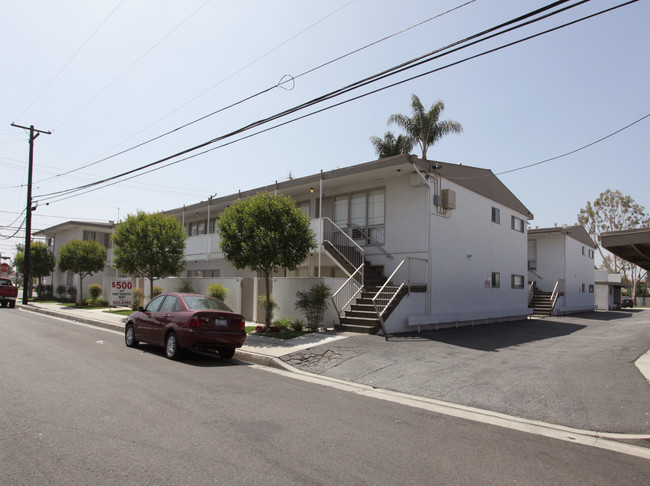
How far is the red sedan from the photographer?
33.2ft

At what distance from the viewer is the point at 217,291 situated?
1734 cm

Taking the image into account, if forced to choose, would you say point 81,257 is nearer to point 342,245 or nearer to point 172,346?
point 342,245

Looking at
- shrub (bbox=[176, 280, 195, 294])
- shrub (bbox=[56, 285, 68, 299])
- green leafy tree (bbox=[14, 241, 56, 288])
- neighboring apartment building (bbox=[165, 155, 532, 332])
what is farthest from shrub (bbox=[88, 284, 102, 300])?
green leafy tree (bbox=[14, 241, 56, 288])

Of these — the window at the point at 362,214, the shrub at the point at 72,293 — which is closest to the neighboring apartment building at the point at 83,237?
the shrub at the point at 72,293

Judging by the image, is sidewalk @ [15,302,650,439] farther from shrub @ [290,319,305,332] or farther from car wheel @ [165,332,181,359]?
car wheel @ [165,332,181,359]

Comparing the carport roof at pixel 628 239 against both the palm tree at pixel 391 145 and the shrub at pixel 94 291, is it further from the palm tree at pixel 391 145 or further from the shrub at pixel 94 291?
the shrub at pixel 94 291

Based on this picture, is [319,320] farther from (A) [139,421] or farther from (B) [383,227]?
(A) [139,421]

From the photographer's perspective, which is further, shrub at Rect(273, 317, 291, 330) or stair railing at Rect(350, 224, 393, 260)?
stair railing at Rect(350, 224, 393, 260)

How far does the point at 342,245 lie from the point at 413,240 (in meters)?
2.92

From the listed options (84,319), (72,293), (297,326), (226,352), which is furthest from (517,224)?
(72,293)

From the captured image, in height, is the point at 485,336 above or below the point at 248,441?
below

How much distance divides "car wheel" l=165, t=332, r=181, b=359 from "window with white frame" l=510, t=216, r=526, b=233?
18327 millimetres

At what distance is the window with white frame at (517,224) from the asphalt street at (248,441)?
1841 cm

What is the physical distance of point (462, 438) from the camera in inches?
215
